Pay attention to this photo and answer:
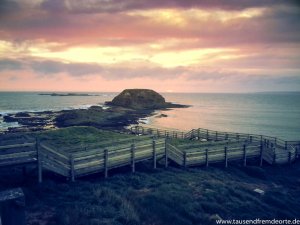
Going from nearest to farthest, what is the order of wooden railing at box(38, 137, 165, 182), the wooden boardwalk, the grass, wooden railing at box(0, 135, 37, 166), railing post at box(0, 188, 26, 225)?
railing post at box(0, 188, 26, 225) → wooden railing at box(0, 135, 37, 166) → the wooden boardwalk → wooden railing at box(38, 137, 165, 182) → the grass

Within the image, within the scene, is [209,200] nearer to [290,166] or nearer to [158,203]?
[158,203]

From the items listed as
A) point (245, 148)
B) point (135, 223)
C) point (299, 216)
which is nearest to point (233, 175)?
point (245, 148)

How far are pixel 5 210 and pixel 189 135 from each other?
32125 mm

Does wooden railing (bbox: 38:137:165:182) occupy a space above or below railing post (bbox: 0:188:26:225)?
below

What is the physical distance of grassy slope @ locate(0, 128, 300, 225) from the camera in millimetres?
9894

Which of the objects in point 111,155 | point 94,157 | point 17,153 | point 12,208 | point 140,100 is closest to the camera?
point 12,208

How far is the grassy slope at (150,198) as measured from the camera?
989 cm

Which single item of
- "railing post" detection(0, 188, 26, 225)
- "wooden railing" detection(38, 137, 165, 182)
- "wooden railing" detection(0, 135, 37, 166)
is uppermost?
"railing post" detection(0, 188, 26, 225)

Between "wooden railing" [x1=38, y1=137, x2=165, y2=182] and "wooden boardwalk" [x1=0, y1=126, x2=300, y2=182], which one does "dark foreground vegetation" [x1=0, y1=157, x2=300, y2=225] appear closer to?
"wooden railing" [x1=38, y1=137, x2=165, y2=182]

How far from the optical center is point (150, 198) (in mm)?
11820

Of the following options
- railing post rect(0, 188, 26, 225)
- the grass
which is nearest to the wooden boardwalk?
the grass

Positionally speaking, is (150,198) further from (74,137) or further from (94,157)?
(74,137)

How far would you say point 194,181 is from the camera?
1531cm

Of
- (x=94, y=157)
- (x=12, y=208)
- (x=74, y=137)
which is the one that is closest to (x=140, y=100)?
(x=74, y=137)
